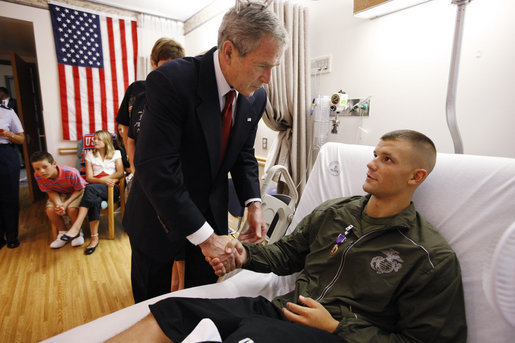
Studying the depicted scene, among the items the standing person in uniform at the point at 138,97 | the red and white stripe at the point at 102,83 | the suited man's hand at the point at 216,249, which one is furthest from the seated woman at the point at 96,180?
the suited man's hand at the point at 216,249

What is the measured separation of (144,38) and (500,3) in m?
4.54

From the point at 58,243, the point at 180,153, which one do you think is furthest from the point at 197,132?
the point at 58,243

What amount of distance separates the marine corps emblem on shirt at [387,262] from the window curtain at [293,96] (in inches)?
62.5

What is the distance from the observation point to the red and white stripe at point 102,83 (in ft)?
13.6

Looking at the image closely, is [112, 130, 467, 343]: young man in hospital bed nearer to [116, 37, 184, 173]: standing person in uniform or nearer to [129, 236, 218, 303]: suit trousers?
[129, 236, 218, 303]: suit trousers

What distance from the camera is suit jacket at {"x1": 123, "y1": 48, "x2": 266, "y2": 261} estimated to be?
102 centimetres

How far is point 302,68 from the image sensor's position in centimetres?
252

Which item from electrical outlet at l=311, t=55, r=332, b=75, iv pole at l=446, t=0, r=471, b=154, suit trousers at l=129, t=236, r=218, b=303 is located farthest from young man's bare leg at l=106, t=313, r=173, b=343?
electrical outlet at l=311, t=55, r=332, b=75

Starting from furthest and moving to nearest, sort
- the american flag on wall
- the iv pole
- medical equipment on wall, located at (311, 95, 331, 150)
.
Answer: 1. the american flag on wall
2. medical equipment on wall, located at (311, 95, 331, 150)
3. the iv pole

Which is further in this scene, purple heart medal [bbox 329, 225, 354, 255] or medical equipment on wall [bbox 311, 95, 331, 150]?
medical equipment on wall [bbox 311, 95, 331, 150]

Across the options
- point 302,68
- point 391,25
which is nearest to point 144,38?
point 302,68

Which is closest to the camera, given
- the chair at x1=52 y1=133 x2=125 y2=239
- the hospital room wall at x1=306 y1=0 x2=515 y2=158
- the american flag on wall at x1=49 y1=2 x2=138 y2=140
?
the hospital room wall at x1=306 y1=0 x2=515 y2=158

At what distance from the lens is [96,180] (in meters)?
3.32

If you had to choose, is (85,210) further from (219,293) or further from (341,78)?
(341,78)
